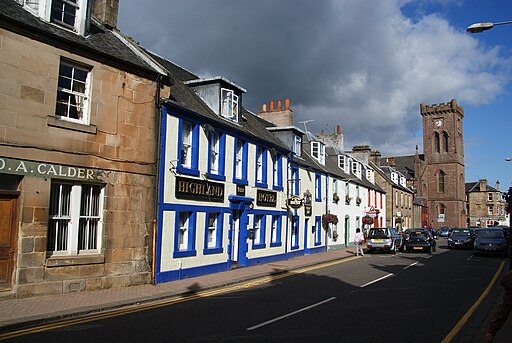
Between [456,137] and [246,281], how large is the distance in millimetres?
80847

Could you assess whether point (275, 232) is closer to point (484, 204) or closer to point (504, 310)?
point (504, 310)

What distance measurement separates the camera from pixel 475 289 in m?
14.1

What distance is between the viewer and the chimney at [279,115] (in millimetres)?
31328

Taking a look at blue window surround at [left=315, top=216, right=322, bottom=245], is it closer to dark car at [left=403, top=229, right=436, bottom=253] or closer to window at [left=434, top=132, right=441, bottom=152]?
dark car at [left=403, top=229, right=436, bottom=253]

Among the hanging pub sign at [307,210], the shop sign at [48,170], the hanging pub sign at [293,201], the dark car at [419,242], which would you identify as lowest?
the dark car at [419,242]

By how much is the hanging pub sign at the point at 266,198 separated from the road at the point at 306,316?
20.4ft

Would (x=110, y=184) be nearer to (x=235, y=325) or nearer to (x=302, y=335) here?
(x=235, y=325)

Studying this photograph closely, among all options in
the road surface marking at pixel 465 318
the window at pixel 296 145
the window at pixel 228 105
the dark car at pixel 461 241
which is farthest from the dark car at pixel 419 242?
the window at pixel 228 105

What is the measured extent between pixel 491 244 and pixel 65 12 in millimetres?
27848

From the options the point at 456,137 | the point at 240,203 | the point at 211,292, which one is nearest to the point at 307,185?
the point at 240,203

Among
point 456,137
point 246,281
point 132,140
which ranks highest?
point 456,137

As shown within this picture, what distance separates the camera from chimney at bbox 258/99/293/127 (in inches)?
1233

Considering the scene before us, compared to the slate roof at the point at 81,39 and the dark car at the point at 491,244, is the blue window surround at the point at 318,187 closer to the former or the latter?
the dark car at the point at 491,244

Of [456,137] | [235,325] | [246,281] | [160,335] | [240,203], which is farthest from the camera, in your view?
[456,137]
